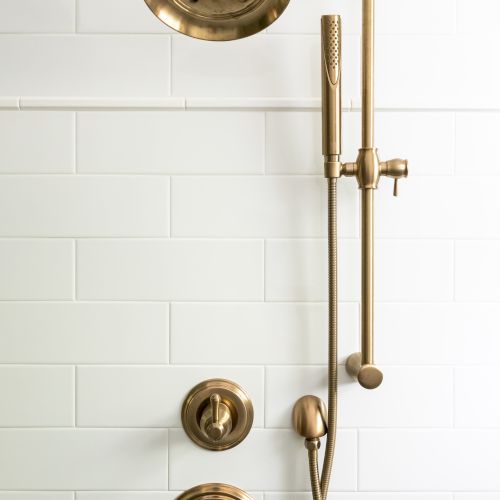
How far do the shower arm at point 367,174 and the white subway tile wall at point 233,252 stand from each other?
7 centimetres

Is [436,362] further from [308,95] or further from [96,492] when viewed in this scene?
[96,492]

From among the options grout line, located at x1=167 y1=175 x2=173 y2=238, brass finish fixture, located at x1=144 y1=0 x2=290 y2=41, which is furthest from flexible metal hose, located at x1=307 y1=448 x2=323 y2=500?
brass finish fixture, located at x1=144 y1=0 x2=290 y2=41

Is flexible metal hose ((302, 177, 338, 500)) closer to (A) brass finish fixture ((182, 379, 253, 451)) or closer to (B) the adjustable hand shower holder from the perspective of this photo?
(B) the adjustable hand shower holder

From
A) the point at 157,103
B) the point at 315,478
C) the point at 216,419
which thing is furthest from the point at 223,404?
the point at 157,103

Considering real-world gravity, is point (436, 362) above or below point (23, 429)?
above

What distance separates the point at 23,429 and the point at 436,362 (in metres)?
0.67

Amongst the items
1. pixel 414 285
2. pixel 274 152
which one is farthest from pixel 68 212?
pixel 414 285

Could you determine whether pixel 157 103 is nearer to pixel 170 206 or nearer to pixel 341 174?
pixel 170 206

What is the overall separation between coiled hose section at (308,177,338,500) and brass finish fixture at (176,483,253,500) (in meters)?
0.13

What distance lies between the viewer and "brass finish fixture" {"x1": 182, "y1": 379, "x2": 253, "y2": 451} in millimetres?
806

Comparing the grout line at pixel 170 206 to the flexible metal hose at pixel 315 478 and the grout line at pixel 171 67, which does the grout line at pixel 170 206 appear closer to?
the grout line at pixel 171 67

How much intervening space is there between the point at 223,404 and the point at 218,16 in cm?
58

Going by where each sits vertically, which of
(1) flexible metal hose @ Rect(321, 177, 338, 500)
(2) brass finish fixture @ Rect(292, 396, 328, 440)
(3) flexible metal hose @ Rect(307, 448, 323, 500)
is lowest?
(3) flexible metal hose @ Rect(307, 448, 323, 500)

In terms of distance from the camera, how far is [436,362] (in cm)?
83
